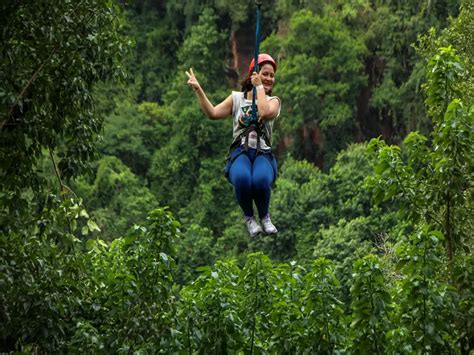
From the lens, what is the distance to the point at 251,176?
32.8ft

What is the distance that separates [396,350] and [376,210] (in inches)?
982

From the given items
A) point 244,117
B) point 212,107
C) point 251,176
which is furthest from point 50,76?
point 251,176

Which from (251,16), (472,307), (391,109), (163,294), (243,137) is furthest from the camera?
(251,16)

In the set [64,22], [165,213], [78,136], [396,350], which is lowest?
[396,350]

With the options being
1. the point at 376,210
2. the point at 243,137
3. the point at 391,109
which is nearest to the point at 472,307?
the point at 243,137

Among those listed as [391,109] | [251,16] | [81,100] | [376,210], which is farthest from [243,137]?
[251,16]

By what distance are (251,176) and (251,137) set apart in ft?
0.97

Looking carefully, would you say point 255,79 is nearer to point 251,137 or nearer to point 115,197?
point 251,137

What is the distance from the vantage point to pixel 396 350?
11.5m

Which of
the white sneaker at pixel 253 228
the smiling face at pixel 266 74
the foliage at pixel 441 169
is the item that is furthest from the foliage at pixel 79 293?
the smiling face at pixel 266 74

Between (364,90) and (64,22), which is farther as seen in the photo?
(364,90)

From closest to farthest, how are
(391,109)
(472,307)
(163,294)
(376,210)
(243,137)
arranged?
(243,137)
(472,307)
(163,294)
(376,210)
(391,109)

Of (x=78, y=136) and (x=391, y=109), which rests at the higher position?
(x=78, y=136)

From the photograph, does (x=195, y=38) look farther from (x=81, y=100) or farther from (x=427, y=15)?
(x=81, y=100)
